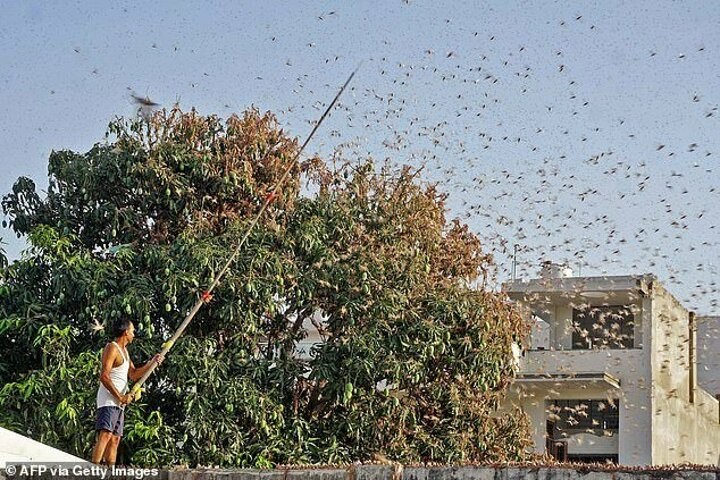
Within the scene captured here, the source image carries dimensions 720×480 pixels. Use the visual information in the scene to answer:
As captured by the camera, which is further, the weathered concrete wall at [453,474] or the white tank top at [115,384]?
the white tank top at [115,384]

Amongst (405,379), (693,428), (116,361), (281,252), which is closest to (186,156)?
(281,252)

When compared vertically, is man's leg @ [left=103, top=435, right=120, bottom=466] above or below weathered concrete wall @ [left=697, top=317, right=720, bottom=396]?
below

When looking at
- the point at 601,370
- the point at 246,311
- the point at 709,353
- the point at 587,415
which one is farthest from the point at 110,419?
the point at 709,353

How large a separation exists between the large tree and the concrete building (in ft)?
26.7

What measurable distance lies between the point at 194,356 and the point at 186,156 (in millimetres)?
2753

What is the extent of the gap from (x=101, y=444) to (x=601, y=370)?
55.7 feet

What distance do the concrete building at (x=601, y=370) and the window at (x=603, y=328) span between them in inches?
0.8

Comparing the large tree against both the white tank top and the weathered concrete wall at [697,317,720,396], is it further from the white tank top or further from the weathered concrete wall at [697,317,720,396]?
the weathered concrete wall at [697,317,720,396]

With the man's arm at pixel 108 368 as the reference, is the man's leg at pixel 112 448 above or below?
below

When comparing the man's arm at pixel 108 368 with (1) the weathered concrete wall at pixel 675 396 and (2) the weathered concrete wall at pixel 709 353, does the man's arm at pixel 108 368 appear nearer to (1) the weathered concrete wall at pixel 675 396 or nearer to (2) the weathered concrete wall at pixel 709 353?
(1) the weathered concrete wall at pixel 675 396

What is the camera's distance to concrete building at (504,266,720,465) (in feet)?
80.6

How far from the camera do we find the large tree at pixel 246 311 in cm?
1452

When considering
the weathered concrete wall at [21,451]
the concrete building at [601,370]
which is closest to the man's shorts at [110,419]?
the weathered concrete wall at [21,451]

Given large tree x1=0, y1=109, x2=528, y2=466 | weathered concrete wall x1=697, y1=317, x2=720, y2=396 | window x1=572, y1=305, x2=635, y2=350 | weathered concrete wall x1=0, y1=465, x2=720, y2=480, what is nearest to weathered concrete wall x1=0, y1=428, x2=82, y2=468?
weathered concrete wall x1=0, y1=465, x2=720, y2=480
